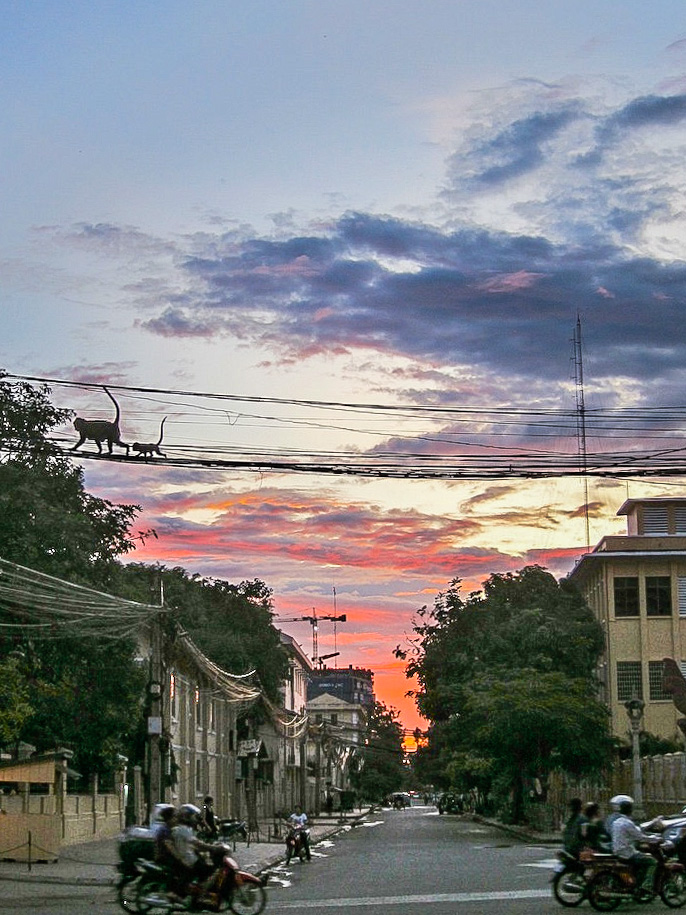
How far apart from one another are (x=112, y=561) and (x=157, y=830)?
23009 millimetres

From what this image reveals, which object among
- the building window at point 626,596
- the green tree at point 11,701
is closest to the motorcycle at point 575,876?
the green tree at point 11,701

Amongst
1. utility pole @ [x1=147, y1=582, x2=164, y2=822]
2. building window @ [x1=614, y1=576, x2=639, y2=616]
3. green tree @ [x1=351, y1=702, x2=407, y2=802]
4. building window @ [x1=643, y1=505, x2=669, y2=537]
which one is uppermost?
building window @ [x1=643, y1=505, x2=669, y2=537]

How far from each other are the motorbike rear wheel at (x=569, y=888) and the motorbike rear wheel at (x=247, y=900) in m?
4.53

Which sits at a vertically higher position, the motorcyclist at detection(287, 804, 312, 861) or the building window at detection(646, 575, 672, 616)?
the building window at detection(646, 575, 672, 616)

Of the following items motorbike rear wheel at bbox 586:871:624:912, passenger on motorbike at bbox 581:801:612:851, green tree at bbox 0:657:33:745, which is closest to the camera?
motorbike rear wheel at bbox 586:871:624:912

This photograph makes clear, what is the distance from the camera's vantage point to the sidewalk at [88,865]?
27.1 m

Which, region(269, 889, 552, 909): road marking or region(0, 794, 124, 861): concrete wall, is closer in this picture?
region(269, 889, 552, 909): road marking

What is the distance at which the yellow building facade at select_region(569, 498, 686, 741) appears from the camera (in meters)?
68.3

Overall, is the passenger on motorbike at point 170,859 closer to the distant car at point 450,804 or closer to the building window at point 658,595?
the building window at point 658,595

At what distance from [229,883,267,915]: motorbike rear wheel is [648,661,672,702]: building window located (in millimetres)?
51197

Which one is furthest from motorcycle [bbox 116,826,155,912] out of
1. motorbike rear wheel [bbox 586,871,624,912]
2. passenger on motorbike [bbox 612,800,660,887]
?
passenger on motorbike [bbox 612,800,660,887]

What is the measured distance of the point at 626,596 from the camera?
70.2 meters

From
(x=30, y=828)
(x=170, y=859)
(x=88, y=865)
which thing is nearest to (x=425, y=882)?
(x=170, y=859)

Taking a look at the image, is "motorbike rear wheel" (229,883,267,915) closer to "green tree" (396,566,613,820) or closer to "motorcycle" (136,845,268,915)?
"motorcycle" (136,845,268,915)
